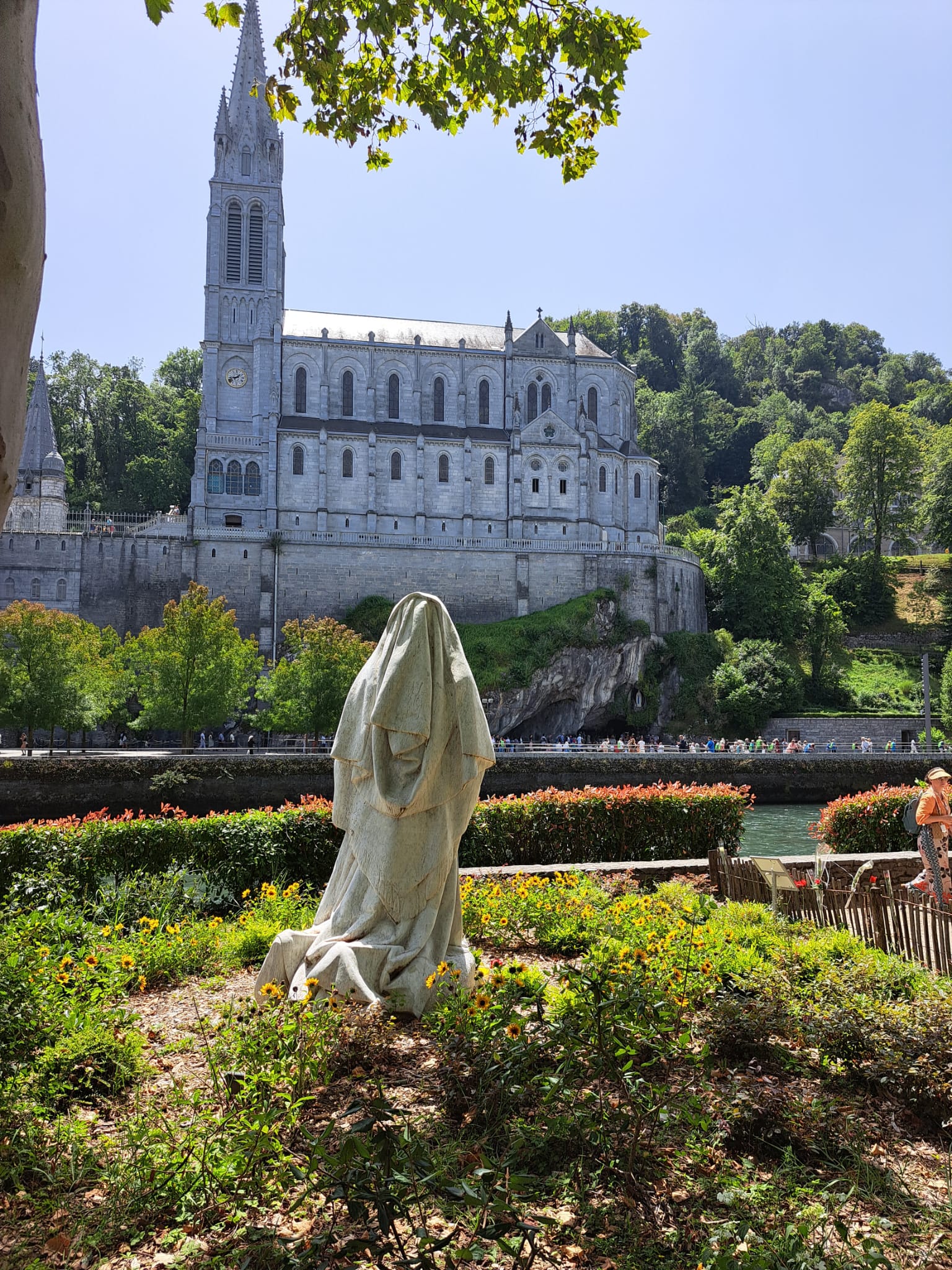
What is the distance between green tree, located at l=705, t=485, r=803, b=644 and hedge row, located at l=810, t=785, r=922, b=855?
38.8 meters

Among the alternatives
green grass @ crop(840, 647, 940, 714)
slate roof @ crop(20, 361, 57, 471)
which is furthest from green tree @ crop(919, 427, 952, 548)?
slate roof @ crop(20, 361, 57, 471)

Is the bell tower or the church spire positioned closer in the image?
the church spire

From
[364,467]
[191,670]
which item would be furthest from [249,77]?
[191,670]

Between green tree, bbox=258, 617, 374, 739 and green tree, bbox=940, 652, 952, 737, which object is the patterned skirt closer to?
green tree, bbox=258, 617, 374, 739

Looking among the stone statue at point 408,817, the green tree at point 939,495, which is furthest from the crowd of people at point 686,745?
the stone statue at point 408,817

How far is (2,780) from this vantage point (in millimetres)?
26516

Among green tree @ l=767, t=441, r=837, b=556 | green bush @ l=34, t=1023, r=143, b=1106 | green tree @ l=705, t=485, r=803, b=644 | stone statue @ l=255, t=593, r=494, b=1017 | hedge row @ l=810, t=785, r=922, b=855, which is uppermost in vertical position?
green tree @ l=767, t=441, r=837, b=556

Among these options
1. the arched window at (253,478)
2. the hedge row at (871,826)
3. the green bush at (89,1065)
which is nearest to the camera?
the green bush at (89,1065)

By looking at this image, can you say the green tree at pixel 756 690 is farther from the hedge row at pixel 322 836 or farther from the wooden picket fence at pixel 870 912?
the wooden picket fence at pixel 870 912

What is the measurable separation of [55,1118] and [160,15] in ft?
16.0

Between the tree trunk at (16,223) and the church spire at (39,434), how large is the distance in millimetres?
52205

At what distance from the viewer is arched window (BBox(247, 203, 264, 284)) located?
5288 cm

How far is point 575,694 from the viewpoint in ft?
145

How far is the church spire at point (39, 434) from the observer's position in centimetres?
4975
